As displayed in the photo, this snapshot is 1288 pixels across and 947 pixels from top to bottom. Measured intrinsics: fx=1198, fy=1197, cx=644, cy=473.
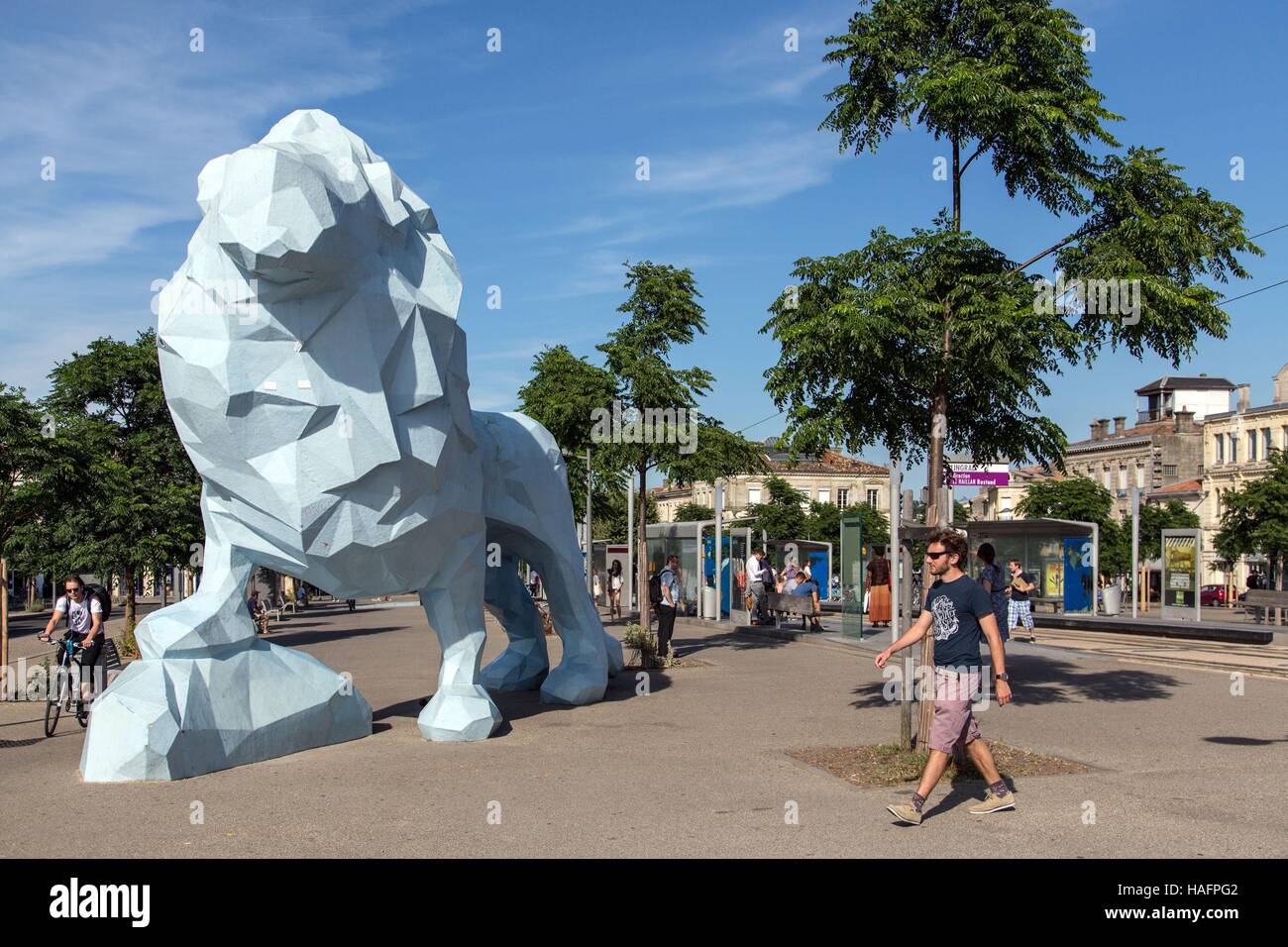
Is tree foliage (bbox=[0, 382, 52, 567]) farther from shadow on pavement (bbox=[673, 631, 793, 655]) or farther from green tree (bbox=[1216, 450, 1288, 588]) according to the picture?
green tree (bbox=[1216, 450, 1288, 588])

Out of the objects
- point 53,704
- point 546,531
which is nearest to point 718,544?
point 546,531

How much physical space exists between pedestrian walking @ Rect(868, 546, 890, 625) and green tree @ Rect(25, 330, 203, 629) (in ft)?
44.2

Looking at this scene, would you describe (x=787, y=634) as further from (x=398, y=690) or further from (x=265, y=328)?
(x=265, y=328)

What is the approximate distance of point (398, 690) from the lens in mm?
14398

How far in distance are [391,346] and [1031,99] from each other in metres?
5.42

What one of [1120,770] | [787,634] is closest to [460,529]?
[1120,770]

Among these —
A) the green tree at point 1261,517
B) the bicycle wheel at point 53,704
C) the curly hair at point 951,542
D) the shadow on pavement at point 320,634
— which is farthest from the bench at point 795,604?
the green tree at point 1261,517

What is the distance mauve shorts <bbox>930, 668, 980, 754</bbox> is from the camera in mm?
7254

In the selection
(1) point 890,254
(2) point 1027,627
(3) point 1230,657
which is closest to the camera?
(1) point 890,254

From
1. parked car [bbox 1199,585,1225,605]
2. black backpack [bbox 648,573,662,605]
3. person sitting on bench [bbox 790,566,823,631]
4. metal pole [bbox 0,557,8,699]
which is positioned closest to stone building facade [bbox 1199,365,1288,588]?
parked car [bbox 1199,585,1225,605]

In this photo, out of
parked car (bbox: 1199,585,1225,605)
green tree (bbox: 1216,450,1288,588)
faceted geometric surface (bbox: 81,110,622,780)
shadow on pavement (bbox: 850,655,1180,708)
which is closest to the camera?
faceted geometric surface (bbox: 81,110,622,780)

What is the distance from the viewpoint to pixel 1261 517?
42281 mm

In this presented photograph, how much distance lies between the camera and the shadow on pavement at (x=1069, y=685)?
43.0ft

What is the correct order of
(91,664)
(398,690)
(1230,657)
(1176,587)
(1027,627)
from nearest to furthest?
1. (91,664)
2. (398,690)
3. (1230,657)
4. (1027,627)
5. (1176,587)
